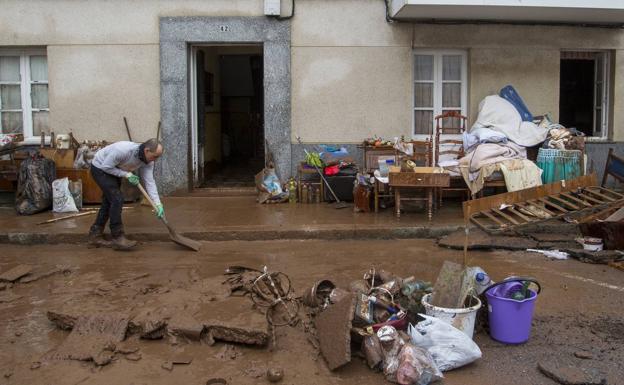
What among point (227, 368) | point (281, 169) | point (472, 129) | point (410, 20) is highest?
point (410, 20)

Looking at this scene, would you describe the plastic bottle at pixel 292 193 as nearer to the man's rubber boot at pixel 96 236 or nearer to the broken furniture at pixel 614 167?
the man's rubber boot at pixel 96 236

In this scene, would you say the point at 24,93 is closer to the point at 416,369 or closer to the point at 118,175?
the point at 118,175

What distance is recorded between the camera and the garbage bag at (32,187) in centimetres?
959

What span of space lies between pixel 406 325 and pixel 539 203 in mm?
5027

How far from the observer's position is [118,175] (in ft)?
25.6

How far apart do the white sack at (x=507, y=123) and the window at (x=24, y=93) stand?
7.95 m

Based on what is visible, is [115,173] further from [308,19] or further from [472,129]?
[472,129]

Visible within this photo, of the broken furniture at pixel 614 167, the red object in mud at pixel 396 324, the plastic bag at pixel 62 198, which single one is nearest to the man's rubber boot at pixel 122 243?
the plastic bag at pixel 62 198

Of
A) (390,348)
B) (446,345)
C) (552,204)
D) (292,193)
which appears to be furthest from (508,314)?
(292,193)

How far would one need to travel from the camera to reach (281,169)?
434 inches

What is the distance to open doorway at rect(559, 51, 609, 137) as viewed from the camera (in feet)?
38.2

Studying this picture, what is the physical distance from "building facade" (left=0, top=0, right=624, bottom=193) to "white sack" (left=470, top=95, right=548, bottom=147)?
423mm

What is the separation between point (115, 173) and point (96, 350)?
12.2ft

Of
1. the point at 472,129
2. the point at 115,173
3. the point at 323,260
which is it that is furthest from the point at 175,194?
the point at 472,129
